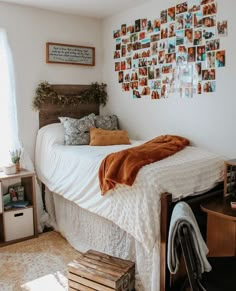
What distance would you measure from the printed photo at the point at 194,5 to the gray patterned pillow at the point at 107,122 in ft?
4.73

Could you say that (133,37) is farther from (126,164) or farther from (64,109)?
(126,164)

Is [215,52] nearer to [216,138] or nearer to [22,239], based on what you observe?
[216,138]

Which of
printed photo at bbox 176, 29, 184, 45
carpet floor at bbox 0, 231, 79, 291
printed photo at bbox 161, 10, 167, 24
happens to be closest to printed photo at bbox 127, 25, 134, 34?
printed photo at bbox 161, 10, 167, 24

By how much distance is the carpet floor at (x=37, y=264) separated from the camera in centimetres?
246

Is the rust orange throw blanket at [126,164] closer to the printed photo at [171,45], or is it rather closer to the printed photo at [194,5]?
the printed photo at [171,45]

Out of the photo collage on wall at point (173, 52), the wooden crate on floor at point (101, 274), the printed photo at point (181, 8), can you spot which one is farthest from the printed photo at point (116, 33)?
the wooden crate on floor at point (101, 274)

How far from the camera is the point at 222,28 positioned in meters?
2.65

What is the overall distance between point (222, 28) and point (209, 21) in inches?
6.1

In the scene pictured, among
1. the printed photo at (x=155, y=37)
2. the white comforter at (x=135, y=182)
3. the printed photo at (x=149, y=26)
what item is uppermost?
the printed photo at (x=149, y=26)

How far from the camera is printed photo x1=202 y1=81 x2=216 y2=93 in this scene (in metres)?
2.76

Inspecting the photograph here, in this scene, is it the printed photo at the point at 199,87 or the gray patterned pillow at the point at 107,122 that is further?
the gray patterned pillow at the point at 107,122

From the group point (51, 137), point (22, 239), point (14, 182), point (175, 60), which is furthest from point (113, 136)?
point (22, 239)

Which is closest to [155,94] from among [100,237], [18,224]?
[100,237]

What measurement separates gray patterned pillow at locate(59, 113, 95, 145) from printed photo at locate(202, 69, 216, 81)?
1.32 metres
